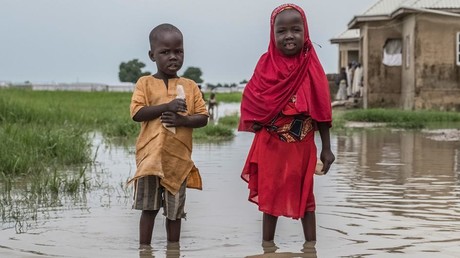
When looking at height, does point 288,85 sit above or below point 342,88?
below

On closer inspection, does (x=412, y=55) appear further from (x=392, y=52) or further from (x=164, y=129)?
(x=164, y=129)

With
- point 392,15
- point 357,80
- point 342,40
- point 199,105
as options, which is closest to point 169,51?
point 199,105

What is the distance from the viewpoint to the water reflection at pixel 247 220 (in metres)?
6.00

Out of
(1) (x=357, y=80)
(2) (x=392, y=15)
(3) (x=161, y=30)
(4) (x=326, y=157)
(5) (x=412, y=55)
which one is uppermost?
(2) (x=392, y=15)

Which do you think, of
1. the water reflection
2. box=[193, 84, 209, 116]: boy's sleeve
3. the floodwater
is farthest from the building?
box=[193, 84, 209, 116]: boy's sleeve

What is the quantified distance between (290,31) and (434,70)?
22.4m

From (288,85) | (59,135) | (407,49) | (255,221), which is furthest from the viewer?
(407,49)

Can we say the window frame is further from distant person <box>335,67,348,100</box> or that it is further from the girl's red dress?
the girl's red dress

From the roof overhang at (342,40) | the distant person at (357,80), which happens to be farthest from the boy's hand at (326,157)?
the roof overhang at (342,40)

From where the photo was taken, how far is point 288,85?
5.89m

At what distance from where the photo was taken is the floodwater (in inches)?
236

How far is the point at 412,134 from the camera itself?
18.7m

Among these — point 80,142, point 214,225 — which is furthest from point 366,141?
point 214,225

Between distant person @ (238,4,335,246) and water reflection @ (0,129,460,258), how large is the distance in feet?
1.10
